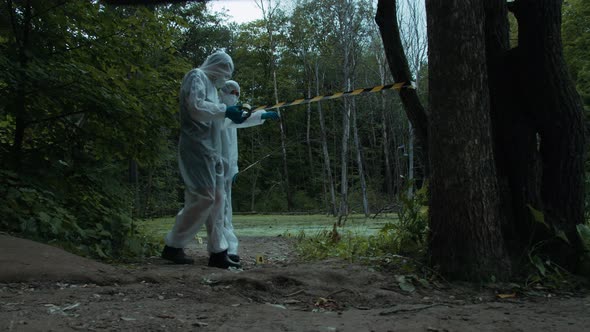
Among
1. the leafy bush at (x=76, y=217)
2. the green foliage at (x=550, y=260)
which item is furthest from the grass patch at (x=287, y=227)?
the green foliage at (x=550, y=260)

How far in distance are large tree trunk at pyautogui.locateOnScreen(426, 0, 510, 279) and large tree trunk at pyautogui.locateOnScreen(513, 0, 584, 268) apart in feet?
2.08

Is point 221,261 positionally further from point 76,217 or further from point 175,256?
point 76,217

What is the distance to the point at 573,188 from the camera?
503 centimetres

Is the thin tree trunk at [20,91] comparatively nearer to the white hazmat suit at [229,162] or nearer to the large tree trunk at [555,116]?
the white hazmat suit at [229,162]

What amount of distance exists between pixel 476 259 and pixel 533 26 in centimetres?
217

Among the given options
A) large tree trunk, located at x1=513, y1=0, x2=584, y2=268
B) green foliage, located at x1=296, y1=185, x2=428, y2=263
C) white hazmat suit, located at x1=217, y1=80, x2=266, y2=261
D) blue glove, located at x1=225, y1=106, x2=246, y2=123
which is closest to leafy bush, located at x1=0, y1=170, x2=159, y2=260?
white hazmat suit, located at x1=217, y1=80, x2=266, y2=261

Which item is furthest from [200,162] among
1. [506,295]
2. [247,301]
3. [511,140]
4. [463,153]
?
[506,295]

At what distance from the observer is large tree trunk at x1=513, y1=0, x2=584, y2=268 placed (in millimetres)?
4961

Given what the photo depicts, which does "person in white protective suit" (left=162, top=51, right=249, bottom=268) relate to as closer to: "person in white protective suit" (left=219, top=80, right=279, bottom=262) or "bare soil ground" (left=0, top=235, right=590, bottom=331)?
"person in white protective suit" (left=219, top=80, right=279, bottom=262)

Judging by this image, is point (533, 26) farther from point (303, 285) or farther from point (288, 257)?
point (288, 257)

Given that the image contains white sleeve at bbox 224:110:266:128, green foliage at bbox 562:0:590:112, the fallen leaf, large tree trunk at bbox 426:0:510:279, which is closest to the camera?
the fallen leaf

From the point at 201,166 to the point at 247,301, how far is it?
2.17 m

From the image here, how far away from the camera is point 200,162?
585 centimetres

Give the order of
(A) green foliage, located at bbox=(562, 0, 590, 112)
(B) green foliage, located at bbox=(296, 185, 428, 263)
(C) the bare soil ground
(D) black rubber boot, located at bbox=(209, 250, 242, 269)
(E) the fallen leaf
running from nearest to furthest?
(C) the bare soil ground, (E) the fallen leaf, (B) green foliage, located at bbox=(296, 185, 428, 263), (D) black rubber boot, located at bbox=(209, 250, 242, 269), (A) green foliage, located at bbox=(562, 0, 590, 112)
